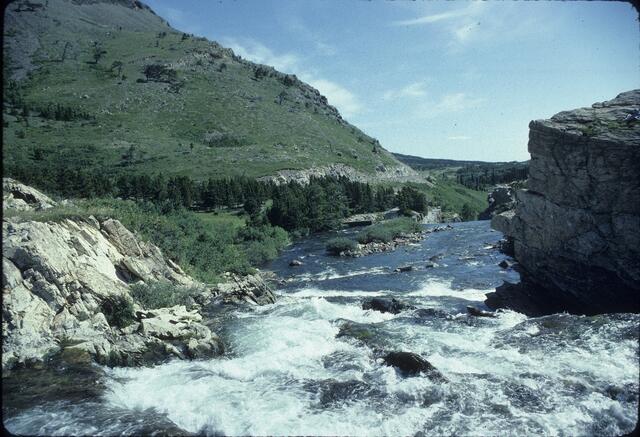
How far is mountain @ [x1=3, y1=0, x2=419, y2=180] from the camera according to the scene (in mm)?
86375

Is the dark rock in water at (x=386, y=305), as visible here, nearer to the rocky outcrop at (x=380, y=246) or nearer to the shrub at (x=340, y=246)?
the rocky outcrop at (x=380, y=246)

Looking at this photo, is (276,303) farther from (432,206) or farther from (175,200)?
(432,206)

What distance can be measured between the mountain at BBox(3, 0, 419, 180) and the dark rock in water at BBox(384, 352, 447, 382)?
6430cm

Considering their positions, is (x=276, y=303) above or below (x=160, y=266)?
below

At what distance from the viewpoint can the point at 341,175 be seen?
93562mm

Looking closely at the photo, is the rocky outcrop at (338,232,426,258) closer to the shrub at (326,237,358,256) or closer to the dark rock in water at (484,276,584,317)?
the shrub at (326,237,358,256)

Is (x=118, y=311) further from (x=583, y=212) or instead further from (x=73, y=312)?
(x=583, y=212)

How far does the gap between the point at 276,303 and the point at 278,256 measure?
18.0 meters

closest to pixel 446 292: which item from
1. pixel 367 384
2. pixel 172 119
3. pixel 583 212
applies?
pixel 583 212

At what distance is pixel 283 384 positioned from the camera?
13883 mm

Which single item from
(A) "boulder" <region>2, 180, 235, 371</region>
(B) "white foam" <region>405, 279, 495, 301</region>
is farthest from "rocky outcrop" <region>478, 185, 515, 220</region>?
(A) "boulder" <region>2, 180, 235, 371</region>

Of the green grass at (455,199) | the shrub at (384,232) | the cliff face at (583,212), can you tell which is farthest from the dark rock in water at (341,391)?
the green grass at (455,199)

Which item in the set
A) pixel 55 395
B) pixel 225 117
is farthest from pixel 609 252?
pixel 225 117

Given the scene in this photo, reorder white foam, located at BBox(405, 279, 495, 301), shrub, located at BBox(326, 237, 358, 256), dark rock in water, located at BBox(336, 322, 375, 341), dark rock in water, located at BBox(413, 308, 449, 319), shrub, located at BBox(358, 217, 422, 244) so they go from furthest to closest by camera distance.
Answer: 1. shrub, located at BBox(358, 217, 422, 244)
2. shrub, located at BBox(326, 237, 358, 256)
3. white foam, located at BBox(405, 279, 495, 301)
4. dark rock in water, located at BBox(413, 308, 449, 319)
5. dark rock in water, located at BBox(336, 322, 375, 341)
